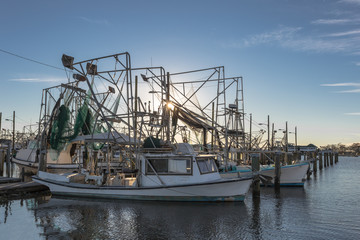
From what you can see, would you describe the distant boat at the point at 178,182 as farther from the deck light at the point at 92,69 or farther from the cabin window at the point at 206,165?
the deck light at the point at 92,69

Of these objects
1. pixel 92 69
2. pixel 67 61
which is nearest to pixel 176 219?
pixel 92 69

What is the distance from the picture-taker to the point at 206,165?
58.9 feet

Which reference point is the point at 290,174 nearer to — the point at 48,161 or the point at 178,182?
the point at 178,182

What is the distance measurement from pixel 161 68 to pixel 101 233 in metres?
11.1

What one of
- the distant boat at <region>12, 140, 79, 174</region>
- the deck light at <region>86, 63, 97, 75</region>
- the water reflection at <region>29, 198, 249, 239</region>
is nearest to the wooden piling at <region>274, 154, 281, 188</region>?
the water reflection at <region>29, 198, 249, 239</region>

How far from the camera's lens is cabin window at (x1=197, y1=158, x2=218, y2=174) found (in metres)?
17.5

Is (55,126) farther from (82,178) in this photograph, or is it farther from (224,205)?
(224,205)

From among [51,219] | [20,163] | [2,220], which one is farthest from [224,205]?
[20,163]

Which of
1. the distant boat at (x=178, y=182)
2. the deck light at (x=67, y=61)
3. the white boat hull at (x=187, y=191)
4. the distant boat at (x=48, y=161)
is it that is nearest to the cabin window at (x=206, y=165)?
the distant boat at (x=178, y=182)

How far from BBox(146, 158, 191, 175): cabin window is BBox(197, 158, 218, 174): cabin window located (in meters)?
0.75

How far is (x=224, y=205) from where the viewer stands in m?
17.0

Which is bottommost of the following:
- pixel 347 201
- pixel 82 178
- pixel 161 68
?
pixel 347 201

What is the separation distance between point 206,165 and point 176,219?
14.8 ft

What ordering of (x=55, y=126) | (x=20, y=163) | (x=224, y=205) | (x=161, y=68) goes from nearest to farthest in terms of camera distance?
(x=224, y=205) → (x=161, y=68) → (x=55, y=126) → (x=20, y=163)
